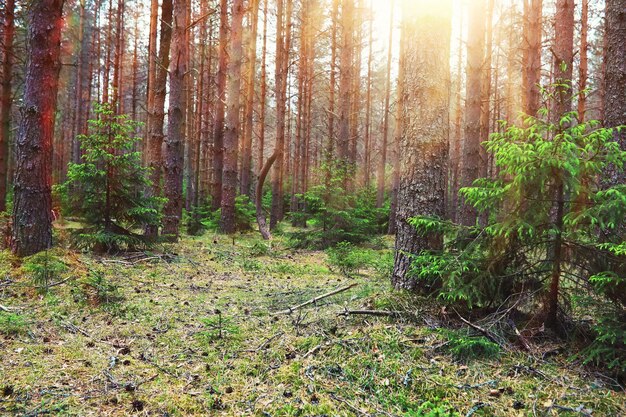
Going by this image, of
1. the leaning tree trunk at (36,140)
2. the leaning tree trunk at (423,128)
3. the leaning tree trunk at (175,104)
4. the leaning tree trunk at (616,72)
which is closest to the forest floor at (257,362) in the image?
the leaning tree trunk at (423,128)

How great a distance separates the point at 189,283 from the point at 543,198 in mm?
5067

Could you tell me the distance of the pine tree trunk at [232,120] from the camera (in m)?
12.2

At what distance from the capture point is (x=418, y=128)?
14.5 ft

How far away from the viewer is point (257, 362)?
3.32m

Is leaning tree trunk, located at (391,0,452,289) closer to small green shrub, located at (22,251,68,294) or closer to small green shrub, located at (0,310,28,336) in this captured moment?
small green shrub, located at (0,310,28,336)

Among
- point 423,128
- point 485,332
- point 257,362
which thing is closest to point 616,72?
point 423,128

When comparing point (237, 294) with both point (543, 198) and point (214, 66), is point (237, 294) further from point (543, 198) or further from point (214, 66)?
point (214, 66)

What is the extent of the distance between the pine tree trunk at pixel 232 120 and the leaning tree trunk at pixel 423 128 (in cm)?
880

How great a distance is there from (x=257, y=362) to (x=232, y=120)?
1039cm

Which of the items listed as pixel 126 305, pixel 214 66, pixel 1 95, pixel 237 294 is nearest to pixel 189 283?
pixel 237 294

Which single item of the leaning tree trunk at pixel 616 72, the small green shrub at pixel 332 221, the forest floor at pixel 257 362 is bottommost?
the forest floor at pixel 257 362

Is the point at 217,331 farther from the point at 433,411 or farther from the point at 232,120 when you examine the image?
the point at 232,120

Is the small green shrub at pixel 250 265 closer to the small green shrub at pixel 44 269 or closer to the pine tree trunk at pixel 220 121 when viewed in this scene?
the small green shrub at pixel 44 269

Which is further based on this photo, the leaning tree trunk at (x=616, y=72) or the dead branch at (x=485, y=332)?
the leaning tree trunk at (x=616, y=72)
